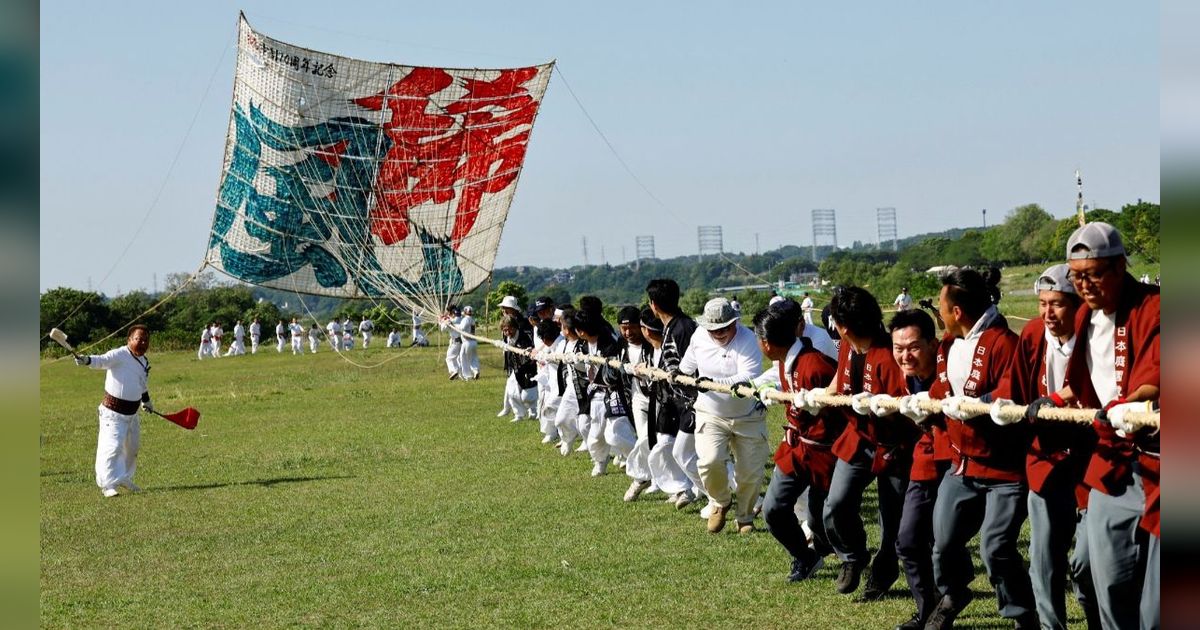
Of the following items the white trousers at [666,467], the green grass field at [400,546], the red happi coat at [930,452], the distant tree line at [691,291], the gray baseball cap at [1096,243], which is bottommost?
the green grass field at [400,546]

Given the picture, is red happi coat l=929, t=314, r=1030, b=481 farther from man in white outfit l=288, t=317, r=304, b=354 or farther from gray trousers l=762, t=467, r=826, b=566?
man in white outfit l=288, t=317, r=304, b=354

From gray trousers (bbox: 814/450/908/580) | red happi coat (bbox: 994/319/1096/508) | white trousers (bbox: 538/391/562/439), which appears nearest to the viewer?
red happi coat (bbox: 994/319/1096/508)

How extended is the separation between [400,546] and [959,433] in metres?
5.85

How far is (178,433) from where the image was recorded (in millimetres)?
22969

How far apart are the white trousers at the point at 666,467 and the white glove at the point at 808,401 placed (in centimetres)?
398

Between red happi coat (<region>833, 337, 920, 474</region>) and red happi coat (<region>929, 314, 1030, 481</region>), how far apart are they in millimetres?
1052

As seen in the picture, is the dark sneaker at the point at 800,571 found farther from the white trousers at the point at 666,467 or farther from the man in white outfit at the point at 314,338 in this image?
the man in white outfit at the point at 314,338

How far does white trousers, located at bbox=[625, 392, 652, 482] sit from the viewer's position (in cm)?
1267

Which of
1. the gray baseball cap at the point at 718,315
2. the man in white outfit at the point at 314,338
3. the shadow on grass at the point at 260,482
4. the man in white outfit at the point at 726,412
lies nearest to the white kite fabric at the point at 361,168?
the shadow on grass at the point at 260,482

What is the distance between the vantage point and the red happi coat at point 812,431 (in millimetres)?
8281

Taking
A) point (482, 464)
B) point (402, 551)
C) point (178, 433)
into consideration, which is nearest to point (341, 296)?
point (178, 433)

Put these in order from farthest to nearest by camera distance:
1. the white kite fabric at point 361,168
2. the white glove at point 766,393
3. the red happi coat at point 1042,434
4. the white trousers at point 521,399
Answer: the white kite fabric at point 361,168, the white trousers at point 521,399, the white glove at point 766,393, the red happi coat at point 1042,434

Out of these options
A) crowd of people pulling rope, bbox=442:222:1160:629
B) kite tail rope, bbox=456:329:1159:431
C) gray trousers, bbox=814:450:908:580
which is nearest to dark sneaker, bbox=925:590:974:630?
crowd of people pulling rope, bbox=442:222:1160:629
